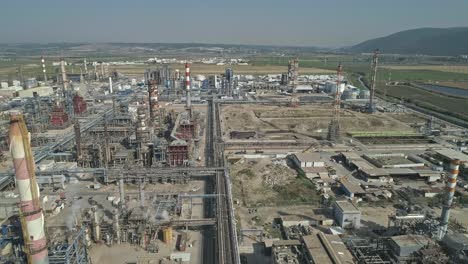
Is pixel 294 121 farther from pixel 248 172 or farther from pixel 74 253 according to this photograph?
pixel 74 253

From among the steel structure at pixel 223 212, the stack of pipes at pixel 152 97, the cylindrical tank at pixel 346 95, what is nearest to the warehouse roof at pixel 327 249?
the steel structure at pixel 223 212

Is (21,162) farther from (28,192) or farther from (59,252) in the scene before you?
(59,252)

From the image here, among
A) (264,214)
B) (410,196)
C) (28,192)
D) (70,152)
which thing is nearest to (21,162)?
(28,192)

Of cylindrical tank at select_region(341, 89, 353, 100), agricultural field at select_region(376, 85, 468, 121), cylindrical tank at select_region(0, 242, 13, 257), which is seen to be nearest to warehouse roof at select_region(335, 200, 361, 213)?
cylindrical tank at select_region(0, 242, 13, 257)

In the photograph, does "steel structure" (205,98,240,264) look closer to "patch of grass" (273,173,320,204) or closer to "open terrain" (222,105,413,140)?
"patch of grass" (273,173,320,204)

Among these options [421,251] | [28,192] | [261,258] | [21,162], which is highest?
[21,162]

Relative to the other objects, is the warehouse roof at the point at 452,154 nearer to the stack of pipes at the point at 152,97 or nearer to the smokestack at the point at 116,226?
the smokestack at the point at 116,226
